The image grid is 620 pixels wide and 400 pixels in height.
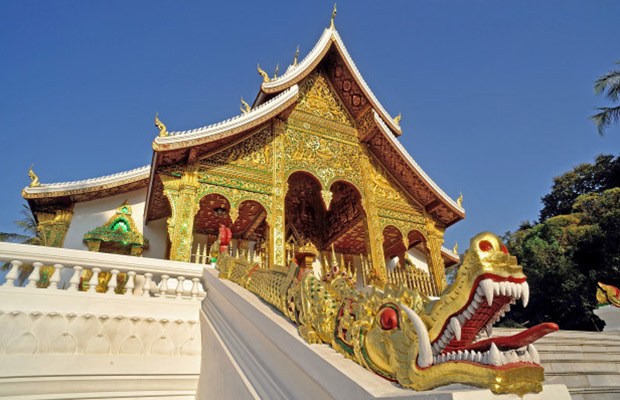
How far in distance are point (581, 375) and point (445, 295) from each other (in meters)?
2.62

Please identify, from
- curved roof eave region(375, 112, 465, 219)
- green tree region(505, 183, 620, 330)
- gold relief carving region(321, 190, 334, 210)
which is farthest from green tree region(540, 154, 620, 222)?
gold relief carving region(321, 190, 334, 210)

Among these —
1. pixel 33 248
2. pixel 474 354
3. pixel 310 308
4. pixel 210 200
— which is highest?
pixel 210 200

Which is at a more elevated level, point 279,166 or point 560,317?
point 279,166

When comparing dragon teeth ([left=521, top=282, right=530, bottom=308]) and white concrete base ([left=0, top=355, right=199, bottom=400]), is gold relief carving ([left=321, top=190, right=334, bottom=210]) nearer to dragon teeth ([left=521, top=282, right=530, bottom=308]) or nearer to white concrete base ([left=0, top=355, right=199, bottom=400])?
white concrete base ([left=0, top=355, right=199, bottom=400])

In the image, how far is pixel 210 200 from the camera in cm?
744

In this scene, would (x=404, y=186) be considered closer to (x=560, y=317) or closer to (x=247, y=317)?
(x=247, y=317)

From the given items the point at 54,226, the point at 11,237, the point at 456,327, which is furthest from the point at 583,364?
the point at 11,237

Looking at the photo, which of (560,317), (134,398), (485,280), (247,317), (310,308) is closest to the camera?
(485,280)

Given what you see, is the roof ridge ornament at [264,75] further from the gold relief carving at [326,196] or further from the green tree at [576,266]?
the green tree at [576,266]

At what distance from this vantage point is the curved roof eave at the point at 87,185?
7.01m

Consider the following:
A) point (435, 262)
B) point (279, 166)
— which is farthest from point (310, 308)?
point (435, 262)

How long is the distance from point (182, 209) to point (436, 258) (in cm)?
593

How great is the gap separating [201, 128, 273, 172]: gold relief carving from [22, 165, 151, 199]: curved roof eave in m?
2.43

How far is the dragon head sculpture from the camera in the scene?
0.98m
